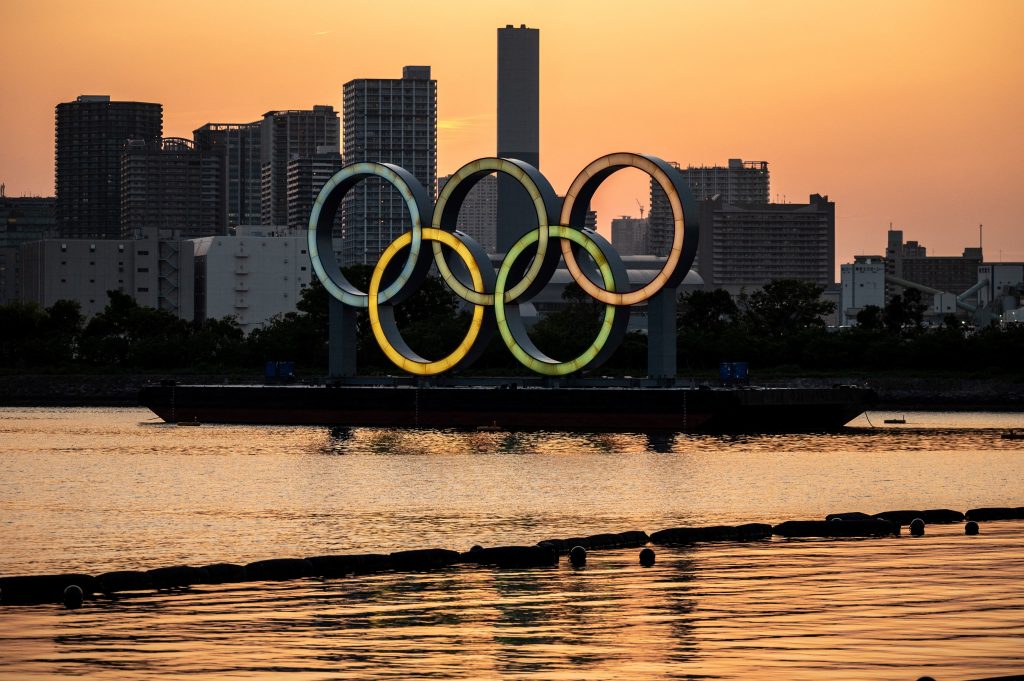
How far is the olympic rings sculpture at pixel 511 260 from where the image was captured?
352ft

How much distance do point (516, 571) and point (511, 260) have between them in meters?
68.0

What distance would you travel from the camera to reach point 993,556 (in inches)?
1737

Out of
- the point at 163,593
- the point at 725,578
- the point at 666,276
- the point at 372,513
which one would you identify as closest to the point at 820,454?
the point at 666,276

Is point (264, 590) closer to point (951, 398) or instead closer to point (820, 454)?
point (820, 454)

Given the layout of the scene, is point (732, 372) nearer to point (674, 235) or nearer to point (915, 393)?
point (674, 235)

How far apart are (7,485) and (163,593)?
36814 millimetres

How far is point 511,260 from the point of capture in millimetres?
110500

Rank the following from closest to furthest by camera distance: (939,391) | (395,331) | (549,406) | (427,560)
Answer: (427,560) < (549,406) < (395,331) < (939,391)

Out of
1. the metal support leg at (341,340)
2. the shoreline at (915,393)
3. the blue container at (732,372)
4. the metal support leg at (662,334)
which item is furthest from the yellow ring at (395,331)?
the shoreline at (915,393)

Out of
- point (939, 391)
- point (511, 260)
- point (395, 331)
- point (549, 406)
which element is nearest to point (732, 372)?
point (549, 406)

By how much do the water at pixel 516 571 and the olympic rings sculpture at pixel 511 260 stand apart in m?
16.9

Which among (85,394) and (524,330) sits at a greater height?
(524,330)

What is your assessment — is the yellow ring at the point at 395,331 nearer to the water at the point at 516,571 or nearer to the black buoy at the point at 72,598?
the water at the point at 516,571

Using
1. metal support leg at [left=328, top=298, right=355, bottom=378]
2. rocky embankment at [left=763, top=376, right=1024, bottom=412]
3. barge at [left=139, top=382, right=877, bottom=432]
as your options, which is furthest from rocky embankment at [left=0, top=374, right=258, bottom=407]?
rocky embankment at [left=763, top=376, right=1024, bottom=412]
